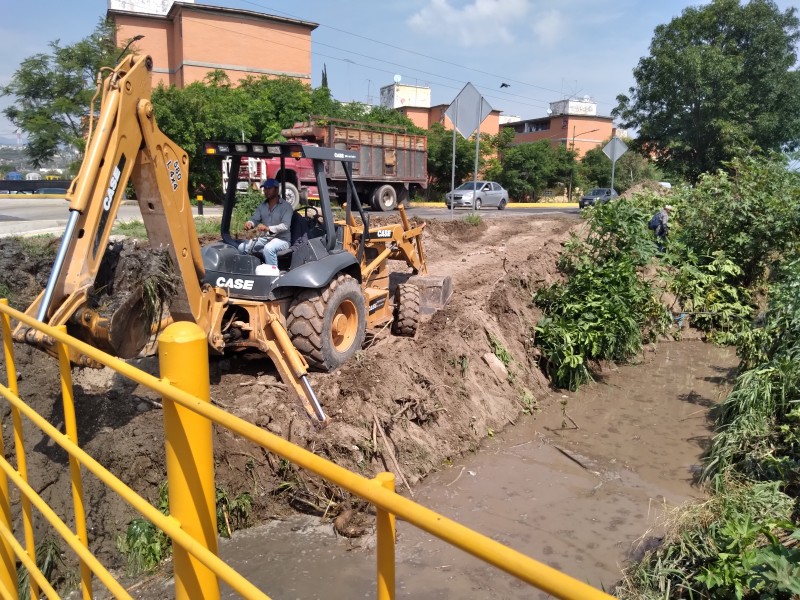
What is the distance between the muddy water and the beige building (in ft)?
104

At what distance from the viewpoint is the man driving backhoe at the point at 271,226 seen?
22.1 ft

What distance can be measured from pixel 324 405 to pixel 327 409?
0.17 feet

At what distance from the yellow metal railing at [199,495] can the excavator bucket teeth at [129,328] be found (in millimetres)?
1886

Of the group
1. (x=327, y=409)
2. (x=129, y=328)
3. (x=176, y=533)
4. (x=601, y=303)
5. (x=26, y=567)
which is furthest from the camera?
(x=601, y=303)

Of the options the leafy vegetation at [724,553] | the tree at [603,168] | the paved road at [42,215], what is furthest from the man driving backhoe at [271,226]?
the tree at [603,168]

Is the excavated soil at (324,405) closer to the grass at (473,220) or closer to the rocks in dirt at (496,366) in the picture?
the rocks in dirt at (496,366)

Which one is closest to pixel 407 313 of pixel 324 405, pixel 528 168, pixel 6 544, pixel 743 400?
pixel 324 405

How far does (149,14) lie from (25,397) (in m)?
37.2

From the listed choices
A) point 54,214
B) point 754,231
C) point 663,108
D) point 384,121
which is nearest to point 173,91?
point 54,214

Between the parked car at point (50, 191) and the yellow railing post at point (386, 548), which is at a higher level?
the parked car at point (50, 191)

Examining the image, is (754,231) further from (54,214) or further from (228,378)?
(54,214)

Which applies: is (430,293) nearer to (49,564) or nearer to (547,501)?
(547,501)

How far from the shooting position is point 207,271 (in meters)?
6.37

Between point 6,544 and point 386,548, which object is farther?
point 6,544
